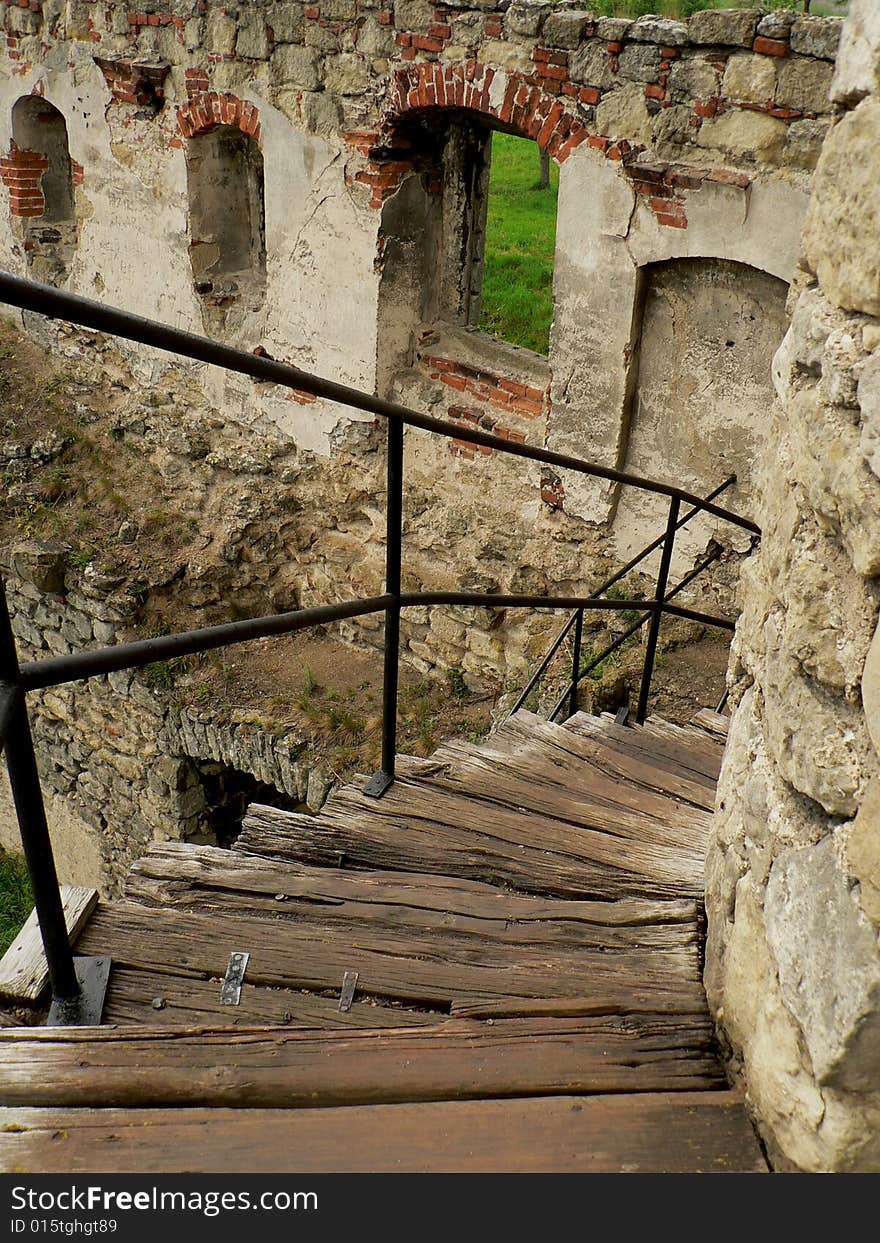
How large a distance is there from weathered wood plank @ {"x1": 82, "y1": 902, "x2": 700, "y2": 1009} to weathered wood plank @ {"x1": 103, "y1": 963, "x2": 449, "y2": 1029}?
2 centimetres

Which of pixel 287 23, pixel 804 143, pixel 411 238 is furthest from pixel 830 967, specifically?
pixel 287 23

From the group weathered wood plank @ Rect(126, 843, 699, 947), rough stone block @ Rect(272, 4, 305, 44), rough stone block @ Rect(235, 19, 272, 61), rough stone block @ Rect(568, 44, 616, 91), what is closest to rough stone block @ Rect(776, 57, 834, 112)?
rough stone block @ Rect(568, 44, 616, 91)

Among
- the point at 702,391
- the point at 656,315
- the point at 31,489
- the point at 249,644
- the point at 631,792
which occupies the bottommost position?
the point at 249,644

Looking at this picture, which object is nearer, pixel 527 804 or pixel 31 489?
pixel 527 804

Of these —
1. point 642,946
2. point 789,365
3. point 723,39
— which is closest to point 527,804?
point 642,946

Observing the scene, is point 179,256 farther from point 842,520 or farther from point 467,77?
point 842,520

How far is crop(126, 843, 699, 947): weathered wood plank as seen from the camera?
1.87 meters

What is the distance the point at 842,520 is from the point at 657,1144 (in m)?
0.77

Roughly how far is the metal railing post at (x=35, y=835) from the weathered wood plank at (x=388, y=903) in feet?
1.25

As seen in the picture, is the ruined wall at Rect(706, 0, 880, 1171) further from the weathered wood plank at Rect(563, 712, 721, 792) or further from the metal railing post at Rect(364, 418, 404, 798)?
the weathered wood plank at Rect(563, 712, 721, 792)

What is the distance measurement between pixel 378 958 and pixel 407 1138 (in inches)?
21.0

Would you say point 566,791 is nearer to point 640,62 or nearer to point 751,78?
point 751,78

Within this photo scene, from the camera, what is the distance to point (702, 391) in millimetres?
5152

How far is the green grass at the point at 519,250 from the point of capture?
8586mm
